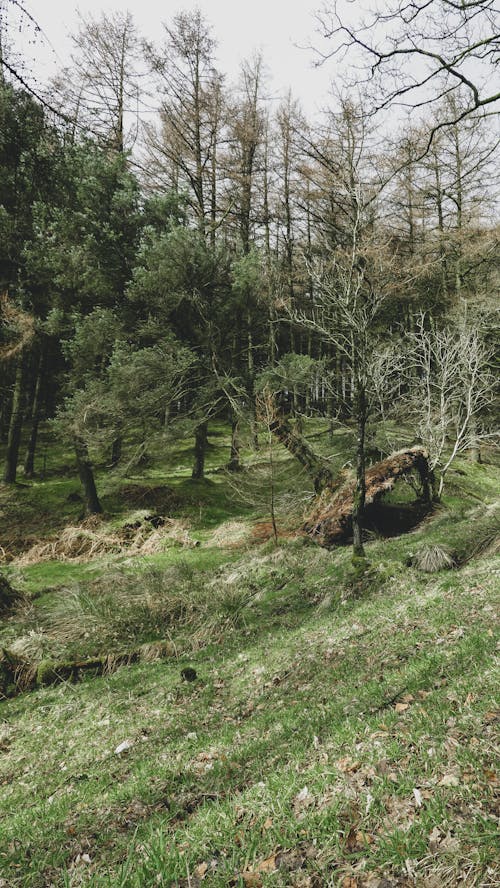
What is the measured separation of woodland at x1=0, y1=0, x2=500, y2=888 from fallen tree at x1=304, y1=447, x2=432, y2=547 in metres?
0.09

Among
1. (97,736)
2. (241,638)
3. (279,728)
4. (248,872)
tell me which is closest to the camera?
(248,872)

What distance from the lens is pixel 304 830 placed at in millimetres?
2568

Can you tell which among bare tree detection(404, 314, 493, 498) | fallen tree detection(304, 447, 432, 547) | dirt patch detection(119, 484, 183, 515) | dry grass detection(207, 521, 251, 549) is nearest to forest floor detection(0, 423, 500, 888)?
fallen tree detection(304, 447, 432, 547)

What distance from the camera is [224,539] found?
13.4 meters

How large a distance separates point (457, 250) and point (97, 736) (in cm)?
2233

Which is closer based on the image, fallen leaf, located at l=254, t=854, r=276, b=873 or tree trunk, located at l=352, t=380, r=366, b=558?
fallen leaf, located at l=254, t=854, r=276, b=873

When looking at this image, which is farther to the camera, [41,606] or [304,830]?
[41,606]

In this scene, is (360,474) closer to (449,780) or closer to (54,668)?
(449,780)

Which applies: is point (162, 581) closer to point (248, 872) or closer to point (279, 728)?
point (279, 728)

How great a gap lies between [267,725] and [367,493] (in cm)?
805

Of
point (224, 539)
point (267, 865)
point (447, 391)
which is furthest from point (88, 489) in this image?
point (267, 865)

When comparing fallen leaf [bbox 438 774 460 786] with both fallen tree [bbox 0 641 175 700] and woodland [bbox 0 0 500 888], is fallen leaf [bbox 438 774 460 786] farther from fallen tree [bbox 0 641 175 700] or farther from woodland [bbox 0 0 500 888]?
fallen tree [bbox 0 641 175 700]

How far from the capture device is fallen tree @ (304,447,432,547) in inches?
443

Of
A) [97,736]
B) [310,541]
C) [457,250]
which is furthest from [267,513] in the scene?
[457,250]
